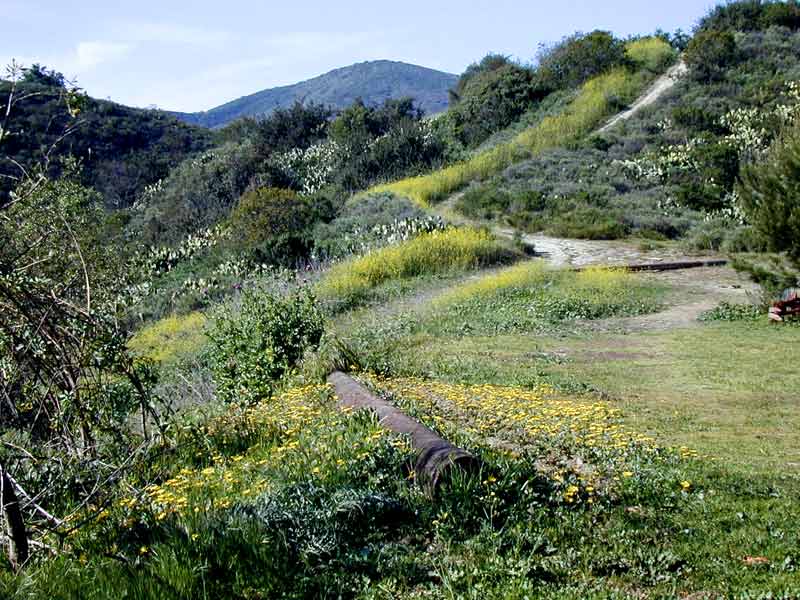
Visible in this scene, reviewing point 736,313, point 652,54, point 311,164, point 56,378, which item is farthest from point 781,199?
point 311,164

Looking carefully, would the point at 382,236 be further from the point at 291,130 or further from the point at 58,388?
the point at 291,130

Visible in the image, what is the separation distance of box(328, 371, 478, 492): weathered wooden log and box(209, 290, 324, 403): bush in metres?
2.88

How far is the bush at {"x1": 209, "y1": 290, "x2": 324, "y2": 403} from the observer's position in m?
10.1

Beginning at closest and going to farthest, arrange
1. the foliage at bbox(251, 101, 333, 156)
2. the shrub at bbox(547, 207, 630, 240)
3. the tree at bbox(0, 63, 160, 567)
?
the tree at bbox(0, 63, 160, 567)
the shrub at bbox(547, 207, 630, 240)
the foliage at bbox(251, 101, 333, 156)

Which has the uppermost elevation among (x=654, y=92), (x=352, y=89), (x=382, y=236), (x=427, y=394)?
(x=352, y=89)

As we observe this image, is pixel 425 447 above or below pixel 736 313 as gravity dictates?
above

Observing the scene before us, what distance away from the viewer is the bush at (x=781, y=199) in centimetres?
1112

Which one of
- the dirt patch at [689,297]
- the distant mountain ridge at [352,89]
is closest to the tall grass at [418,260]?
the dirt patch at [689,297]

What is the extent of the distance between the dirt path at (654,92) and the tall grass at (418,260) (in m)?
15.4

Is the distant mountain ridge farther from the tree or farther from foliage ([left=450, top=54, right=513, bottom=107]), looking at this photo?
the tree

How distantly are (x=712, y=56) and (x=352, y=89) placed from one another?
118021 millimetres

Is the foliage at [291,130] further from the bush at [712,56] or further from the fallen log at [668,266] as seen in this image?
the fallen log at [668,266]

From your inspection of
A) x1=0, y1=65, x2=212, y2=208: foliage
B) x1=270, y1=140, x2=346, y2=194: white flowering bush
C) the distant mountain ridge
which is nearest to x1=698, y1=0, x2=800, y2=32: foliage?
x1=270, y1=140, x2=346, y2=194: white flowering bush

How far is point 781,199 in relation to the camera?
11.2m
